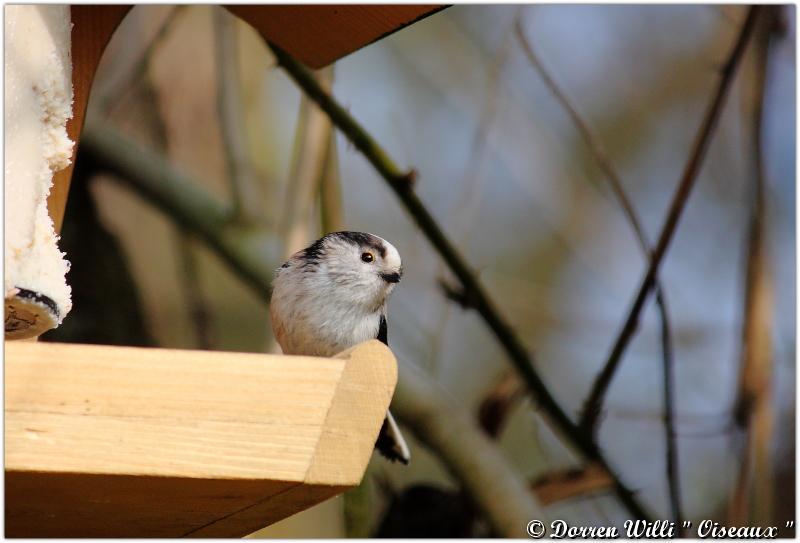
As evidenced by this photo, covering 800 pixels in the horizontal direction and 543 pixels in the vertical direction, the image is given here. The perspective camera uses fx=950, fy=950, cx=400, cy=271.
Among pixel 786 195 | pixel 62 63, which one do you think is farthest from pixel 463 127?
pixel 62 63

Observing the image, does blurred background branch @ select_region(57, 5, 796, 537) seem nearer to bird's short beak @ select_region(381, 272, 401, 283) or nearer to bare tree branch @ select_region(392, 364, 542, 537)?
bare tree branch @ select_region(392, 364, 542, 537)

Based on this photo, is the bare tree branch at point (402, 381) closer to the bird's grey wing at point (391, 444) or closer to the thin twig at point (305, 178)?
the thin twig at point (305, 178)

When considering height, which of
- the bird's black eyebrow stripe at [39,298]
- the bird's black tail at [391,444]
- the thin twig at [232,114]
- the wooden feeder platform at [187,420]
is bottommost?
the wooden feeder platform at [187,420]

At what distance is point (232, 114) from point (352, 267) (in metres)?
0.80

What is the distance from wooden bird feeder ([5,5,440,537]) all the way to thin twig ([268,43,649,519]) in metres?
0.81

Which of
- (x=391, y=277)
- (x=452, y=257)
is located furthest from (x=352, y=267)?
(x=452, y=257)

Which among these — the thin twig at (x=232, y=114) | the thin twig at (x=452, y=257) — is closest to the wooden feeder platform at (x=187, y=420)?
the thin twig at (x=452, y=257)

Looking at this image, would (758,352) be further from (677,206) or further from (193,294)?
(193,294)

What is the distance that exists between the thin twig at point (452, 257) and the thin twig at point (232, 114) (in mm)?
404

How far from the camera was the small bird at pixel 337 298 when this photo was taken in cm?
143

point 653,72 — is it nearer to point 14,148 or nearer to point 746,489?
point 746,489

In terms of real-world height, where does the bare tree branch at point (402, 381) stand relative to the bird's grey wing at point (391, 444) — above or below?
above

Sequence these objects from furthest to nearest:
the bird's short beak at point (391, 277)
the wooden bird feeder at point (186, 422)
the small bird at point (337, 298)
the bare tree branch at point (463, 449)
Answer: the bare tree branch at point (463, 449)
the bird's short beak at point (391, 277)
the small bird at point (337, 298)
the wooden bird feeder at point (186, 422)

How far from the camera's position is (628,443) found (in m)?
2.62
